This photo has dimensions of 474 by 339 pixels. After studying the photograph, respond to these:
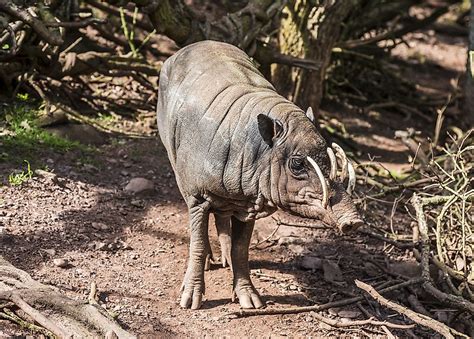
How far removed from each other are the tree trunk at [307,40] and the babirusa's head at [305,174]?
3355 mm

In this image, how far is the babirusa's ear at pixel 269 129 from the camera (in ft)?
15.4

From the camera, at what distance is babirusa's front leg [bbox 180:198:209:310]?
5.11 meters

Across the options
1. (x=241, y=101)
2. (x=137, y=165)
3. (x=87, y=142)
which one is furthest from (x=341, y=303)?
(x=87, y=142)

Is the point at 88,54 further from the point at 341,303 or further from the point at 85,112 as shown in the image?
the point at 341,303

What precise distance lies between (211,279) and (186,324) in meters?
0.74

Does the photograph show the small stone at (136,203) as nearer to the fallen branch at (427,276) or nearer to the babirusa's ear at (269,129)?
the babirusa's ear at (269,129)

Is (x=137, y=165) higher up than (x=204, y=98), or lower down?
lower down

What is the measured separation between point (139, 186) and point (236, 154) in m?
1.97

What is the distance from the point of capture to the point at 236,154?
15.9 feet

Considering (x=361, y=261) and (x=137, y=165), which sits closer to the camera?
(x=361, y=261)

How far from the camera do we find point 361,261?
625cm

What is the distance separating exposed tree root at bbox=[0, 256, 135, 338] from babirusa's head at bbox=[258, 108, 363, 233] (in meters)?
1.21

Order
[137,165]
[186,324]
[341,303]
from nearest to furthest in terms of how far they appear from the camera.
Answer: [186,324] < [341,303] < [137,165]

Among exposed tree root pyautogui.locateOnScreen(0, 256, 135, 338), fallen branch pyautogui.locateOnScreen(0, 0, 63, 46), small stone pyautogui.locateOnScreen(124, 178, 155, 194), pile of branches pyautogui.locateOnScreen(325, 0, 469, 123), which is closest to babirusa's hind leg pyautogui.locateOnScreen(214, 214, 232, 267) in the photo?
small stone pyautogui.locateOnScreen(124, 178, 155, 194)
